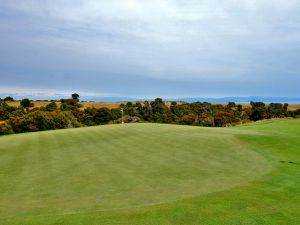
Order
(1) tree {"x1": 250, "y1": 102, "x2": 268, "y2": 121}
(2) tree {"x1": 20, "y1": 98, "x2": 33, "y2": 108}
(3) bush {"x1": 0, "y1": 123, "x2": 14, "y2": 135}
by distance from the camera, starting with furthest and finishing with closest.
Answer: (2) tree {"x1": 20, "y1": 98, "x2": 33, "y2": 108}, (1) tree {"x1": 250, "y1": 102, "x2": 268, "y2": 121}, (3) bush {"x1": 0, "y1": 123, "x2": 14, "y2": 135}

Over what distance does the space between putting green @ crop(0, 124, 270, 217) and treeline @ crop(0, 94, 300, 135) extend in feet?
→ 145

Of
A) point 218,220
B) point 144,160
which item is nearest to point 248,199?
point 218,220

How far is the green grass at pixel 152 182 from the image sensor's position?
36.4 ft

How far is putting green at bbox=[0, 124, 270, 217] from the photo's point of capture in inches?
510

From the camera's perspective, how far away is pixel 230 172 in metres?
17.8

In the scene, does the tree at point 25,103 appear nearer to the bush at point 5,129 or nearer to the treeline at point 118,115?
the treeline at point 118,115

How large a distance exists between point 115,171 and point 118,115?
245 feet

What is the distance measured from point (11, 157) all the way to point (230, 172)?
13.1 m

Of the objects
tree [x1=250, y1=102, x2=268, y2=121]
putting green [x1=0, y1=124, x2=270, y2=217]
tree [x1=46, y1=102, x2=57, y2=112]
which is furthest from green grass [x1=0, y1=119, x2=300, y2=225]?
tree [x1=250, y1=102, x2=268, y2=121]

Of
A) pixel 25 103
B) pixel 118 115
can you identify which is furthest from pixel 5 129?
pixel 25 103

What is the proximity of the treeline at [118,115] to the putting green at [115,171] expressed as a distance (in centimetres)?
4405

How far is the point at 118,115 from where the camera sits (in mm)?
92250

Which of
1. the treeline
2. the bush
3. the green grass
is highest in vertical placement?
the treeline

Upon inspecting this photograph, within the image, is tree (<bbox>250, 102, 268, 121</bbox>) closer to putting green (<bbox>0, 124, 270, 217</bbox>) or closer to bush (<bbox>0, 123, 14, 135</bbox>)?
bush (<bbox>0, 123, 14, 135</bbox>)
